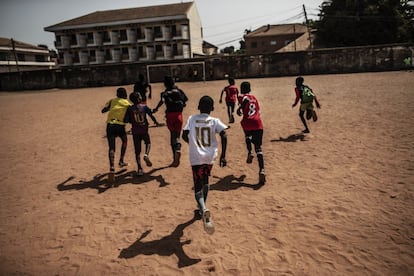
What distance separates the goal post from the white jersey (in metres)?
25.9

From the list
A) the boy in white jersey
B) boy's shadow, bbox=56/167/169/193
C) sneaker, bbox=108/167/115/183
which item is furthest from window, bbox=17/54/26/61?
the boy in white jersey

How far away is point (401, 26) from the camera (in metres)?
33.9

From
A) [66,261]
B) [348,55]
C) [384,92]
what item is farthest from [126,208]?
[348,55]

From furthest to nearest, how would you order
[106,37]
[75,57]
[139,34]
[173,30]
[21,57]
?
[21,57] → [75,57] → [106,37] → [139,34] → [173,30]

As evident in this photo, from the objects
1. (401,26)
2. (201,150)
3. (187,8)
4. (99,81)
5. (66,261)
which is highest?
(187,8)

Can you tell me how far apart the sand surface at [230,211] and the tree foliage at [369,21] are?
104 feet

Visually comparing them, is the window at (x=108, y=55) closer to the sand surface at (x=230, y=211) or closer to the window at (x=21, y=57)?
the window at (x=21, y=57)

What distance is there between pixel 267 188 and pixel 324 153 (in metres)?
2.42

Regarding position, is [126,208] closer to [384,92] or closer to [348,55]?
[384,92]

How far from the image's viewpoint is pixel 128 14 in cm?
4909

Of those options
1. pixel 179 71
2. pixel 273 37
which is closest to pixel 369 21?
pixel 273 37

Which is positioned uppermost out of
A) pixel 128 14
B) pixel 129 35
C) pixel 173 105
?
pixel 128 14

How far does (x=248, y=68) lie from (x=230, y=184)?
2498cm

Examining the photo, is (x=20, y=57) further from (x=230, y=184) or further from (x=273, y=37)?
(x=230, y=184)
